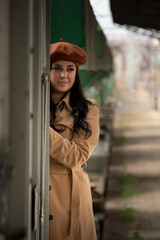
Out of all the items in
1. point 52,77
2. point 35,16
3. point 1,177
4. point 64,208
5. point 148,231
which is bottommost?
point 148,231

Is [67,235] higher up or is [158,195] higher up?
[67,235]

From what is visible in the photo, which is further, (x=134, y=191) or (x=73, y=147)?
(x=134, y=191)

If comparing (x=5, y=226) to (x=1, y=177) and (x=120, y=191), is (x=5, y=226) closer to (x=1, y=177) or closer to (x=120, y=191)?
(x=1, y=177)

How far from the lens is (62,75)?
84.4 inches

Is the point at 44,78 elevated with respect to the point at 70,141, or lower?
elevated

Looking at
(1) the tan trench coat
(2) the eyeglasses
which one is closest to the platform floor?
(1) the tan trench coat

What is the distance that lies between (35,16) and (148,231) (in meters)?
4.15

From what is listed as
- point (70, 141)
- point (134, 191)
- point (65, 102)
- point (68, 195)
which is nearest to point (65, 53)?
point (65, 102)

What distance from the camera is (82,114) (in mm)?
2152

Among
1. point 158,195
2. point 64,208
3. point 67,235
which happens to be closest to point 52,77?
point 64,208

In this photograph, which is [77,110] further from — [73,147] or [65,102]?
[73,147]

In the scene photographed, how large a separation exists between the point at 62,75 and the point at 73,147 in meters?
0.38

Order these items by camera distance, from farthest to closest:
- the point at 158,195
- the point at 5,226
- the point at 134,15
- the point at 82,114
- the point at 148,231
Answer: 1. the point at 134,15
2. the point at 158,195
3. the point at 148,231
4. the point at 82,114
5. the point at 5,226

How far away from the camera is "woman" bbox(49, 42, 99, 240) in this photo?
83.1 inches
